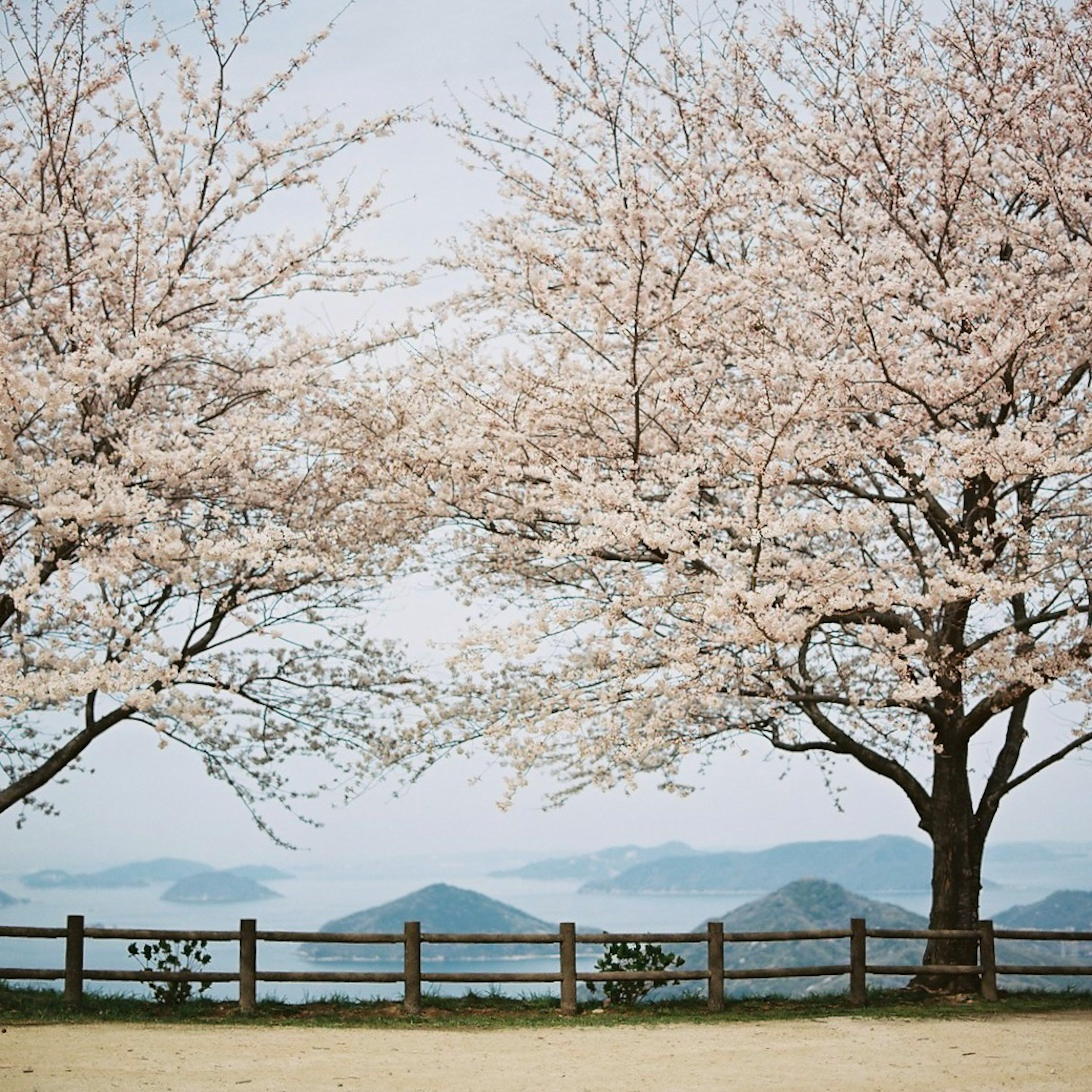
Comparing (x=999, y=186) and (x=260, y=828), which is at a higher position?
(x=999, y=186)

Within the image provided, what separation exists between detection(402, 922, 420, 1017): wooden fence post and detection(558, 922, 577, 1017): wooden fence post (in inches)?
52.1

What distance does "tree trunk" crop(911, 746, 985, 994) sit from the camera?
1198 centimetres

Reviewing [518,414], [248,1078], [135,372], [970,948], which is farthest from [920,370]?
[248,1078]

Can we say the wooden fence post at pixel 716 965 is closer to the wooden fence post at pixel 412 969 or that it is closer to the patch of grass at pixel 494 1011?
the patch of grass at pixel 494 1011

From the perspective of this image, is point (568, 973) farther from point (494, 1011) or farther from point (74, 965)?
point (74, 965)

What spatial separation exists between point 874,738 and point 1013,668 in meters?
2.21

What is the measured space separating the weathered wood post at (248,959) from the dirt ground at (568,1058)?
74 centimetres

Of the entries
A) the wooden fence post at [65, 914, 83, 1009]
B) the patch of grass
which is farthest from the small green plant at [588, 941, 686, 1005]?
the wooden fence post at [65, 914, 83, 1009]

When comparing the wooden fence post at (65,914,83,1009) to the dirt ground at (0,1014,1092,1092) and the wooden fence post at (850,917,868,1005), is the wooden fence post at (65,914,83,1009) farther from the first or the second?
the wooden fence post at (850,917,868,1005)

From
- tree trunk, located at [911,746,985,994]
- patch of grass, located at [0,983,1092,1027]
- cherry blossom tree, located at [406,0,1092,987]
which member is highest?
cherry blossom tree, located at [406,0,1092,987]

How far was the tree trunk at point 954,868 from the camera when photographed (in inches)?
472

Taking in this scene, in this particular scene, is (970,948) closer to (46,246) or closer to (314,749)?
(314,749)

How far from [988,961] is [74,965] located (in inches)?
341

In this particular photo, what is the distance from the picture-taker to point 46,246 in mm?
11031
